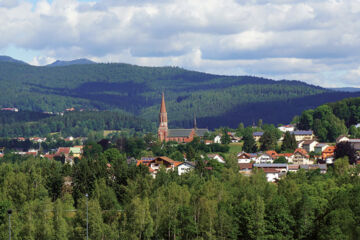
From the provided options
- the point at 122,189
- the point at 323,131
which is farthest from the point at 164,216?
the point at 323,131

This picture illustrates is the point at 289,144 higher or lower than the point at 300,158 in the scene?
higher

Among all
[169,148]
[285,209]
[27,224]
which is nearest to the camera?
[27,224]

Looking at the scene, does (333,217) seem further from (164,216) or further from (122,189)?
(122,189)

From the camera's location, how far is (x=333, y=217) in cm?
6631

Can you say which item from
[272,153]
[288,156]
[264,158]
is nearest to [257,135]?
[272,153]

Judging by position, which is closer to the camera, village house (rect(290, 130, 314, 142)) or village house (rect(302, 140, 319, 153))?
village house (rect(302, 140, 319, 153))

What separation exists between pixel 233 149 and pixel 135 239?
347 ft

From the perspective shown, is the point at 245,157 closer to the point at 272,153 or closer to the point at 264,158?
the point at 264,158

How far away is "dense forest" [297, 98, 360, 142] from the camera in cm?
17662

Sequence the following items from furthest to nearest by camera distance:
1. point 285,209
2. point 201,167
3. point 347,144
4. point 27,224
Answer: point 347,144
point 201,167
point 285,209
point 27,224

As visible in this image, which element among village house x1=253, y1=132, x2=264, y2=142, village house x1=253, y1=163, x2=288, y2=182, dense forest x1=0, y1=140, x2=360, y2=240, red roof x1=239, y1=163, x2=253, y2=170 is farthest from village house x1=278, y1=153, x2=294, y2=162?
dense forest x1=0, y1=140, x2=360, y2=240

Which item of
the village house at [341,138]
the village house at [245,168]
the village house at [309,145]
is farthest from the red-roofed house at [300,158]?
the village house at [341,138]

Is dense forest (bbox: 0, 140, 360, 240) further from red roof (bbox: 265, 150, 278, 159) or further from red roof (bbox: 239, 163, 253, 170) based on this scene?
red roof (bbox: 265, 150, 278, 159)

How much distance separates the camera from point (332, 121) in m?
181
